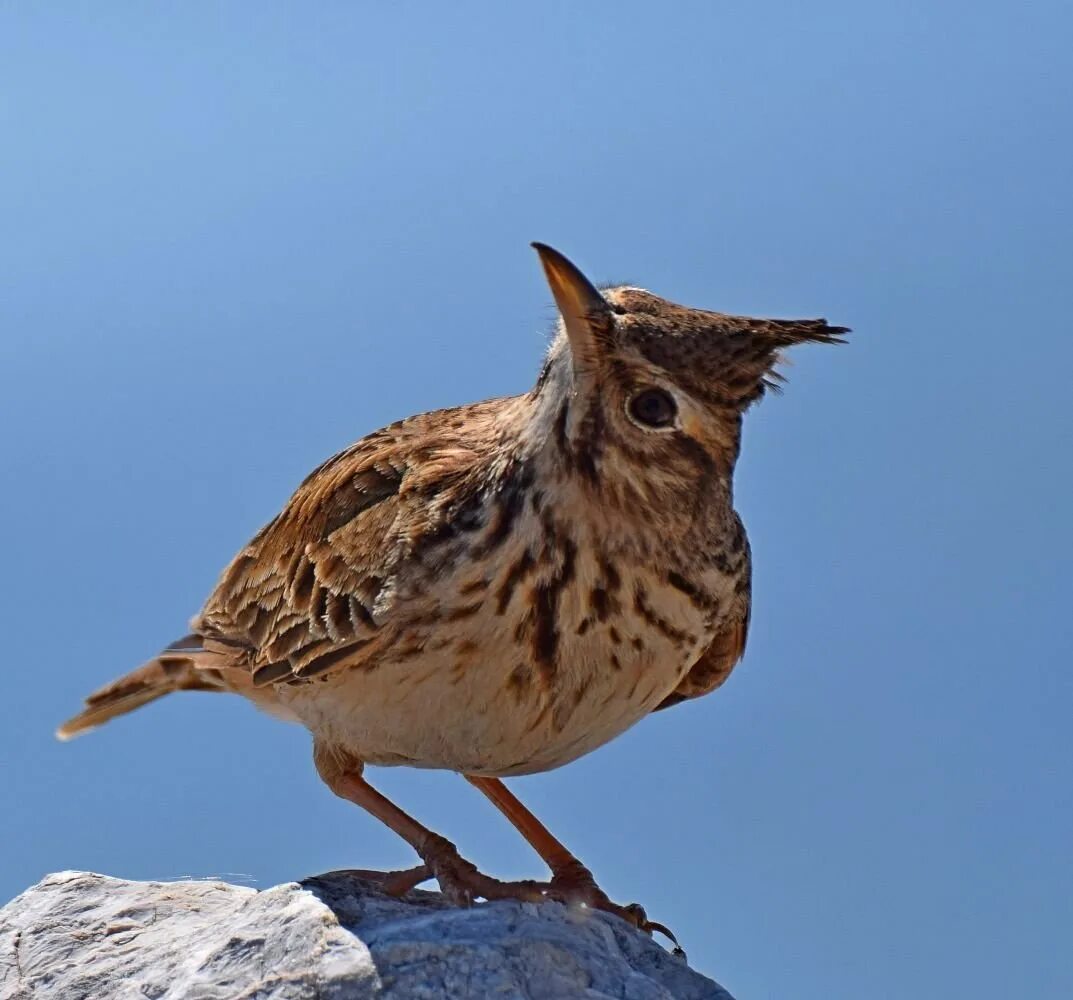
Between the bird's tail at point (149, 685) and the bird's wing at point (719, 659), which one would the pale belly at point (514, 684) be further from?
the bird's tail at point (149, 685)

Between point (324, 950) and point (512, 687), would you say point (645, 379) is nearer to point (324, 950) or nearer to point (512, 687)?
point (512, 687)

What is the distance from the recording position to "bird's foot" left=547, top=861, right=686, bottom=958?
679 centimetres

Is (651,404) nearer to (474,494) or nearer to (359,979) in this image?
(474,494)

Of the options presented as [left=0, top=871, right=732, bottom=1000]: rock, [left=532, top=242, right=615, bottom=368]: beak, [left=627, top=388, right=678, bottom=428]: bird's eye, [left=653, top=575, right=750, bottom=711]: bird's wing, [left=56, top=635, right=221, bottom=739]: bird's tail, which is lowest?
[left=0, top=871, right=732, bottom=1000]: rock

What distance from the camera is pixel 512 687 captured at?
612 centimetres

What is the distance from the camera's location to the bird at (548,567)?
5.86 metres

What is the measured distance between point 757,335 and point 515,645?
55.1 inches

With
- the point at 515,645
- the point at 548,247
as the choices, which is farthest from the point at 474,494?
the point at 548,247

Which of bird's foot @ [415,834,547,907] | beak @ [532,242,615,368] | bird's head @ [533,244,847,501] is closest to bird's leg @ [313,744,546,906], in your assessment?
bird's foot @ [415,834,547,907]

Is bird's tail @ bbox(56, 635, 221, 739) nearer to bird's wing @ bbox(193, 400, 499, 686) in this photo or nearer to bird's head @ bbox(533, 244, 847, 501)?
bird's wing @ bbox(193, 400, 499, 686)

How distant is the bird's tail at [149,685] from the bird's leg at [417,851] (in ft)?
2.92

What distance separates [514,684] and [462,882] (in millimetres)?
993

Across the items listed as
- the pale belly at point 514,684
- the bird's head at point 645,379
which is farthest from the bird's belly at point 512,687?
the bird's head at point 645,379

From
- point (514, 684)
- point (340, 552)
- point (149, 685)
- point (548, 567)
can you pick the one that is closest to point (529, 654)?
point (514, 684)
